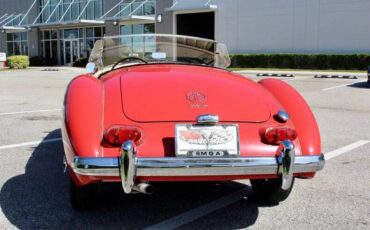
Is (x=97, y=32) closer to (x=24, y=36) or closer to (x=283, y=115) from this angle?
(x=24, y=36)

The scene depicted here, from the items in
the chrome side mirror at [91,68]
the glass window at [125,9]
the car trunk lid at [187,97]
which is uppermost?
the glass window at [125,9]

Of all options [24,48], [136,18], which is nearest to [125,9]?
[136,18]

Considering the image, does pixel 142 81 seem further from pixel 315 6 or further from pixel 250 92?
pixel 315 6

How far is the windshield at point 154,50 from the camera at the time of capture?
15.2ft

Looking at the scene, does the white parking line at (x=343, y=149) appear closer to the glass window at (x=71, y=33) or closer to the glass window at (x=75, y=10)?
the glass window at (x=75, y=10)

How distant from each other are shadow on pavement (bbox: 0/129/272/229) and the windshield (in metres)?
1.34

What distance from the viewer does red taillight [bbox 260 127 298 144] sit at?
3.07m

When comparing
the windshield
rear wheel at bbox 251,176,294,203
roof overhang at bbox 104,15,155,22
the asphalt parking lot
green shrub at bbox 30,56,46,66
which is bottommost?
green shrub at bbox 30,56,46,66

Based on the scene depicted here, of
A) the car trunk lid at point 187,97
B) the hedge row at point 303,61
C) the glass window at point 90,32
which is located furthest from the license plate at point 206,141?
the glass window at point 90,32

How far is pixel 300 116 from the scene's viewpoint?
341cm

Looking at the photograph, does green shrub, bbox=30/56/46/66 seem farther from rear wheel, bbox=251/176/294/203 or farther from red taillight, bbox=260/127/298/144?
red taillight, bbox=260/127/298/144

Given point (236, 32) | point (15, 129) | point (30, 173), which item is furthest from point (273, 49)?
point (30, 173)

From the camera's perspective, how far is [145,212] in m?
3.45

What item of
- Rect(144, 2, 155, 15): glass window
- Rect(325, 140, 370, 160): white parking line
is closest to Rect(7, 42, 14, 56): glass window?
Rect(144, 2, 155, 15): glass window
